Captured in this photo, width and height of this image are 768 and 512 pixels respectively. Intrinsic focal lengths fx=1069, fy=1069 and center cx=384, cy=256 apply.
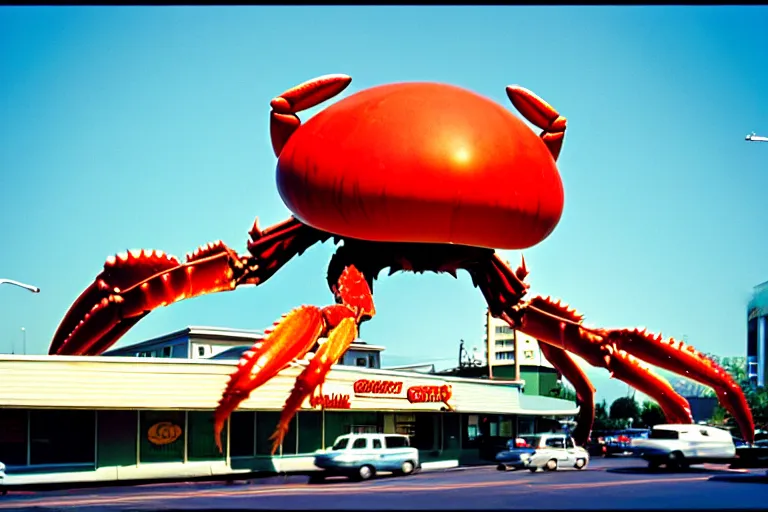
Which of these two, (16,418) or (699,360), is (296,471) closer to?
(16,418)

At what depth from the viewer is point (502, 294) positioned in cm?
2658

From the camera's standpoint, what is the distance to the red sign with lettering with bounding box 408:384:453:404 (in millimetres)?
36125

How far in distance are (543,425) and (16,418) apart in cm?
2552

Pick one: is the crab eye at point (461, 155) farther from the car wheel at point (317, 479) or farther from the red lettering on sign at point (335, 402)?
the red lettering on sign at point (335, 402)

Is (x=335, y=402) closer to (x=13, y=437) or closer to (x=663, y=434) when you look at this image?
(x=13, y=437)

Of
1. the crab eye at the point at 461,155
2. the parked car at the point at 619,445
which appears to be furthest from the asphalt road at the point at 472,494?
the parked car at the point at 619,445

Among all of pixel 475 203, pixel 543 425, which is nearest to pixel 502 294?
pixel 475 203

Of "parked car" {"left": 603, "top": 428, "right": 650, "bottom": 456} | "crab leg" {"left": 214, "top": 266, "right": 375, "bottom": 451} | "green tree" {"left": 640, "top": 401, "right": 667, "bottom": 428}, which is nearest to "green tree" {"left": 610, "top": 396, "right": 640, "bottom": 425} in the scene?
"green tree" {"left": 640, "top": 401, "right": 667, "bottom": 428}

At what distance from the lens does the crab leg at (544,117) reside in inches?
997

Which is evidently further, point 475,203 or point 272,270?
point 272,270

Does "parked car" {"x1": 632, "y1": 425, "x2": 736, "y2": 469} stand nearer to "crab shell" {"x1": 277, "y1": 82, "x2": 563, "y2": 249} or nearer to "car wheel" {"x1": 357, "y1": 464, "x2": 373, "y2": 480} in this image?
"car wheel" {"x1": 357, "y1": 464, "x2": 373, "y2": 480}

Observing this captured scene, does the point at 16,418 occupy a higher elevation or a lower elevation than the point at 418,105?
lower

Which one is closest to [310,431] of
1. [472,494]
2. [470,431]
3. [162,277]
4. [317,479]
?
[317,479]

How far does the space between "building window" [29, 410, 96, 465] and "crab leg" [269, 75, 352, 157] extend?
10889 millimetres
